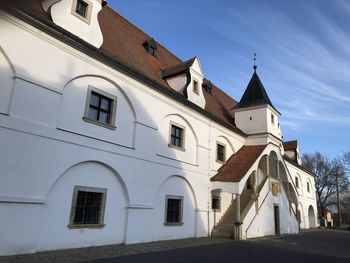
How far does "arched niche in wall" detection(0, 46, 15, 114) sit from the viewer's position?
955cm

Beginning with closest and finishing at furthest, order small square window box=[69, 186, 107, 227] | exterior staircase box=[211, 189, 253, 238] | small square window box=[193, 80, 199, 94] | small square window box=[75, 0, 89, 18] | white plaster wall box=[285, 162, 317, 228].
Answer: small square window box=[69, 186, 107, 227]
small square window box=[75, 0, 89, 18]
exterior staircase box=[211, 189, 253, 238]
small square window box=[193, 80, 199, 94]
white plaster wall box=[285, 162, 317, 228]

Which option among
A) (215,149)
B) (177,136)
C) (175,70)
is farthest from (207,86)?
(177,136)

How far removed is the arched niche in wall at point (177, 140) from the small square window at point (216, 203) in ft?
10.2

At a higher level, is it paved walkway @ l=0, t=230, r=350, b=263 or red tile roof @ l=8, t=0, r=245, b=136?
red tile roof @ l=8, t=0, r=245, b=136

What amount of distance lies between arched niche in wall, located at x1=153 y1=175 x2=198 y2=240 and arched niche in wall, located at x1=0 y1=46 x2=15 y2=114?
7749 mm

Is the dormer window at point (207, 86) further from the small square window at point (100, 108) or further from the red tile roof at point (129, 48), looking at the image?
the small square window at point (100, 108)

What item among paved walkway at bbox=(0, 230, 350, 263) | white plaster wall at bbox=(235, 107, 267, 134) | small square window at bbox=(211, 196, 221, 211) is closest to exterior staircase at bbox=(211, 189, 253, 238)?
small square window at bbox=(211, 196, 221, 211)

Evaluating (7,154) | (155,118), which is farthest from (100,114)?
(7,154)

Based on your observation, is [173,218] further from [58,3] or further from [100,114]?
[58,3]

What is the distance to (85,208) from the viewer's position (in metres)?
11.8

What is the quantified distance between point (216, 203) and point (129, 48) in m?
10.7

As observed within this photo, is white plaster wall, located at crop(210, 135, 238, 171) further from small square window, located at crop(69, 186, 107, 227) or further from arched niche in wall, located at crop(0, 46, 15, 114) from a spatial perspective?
arched niche in wall, located at crop(0, 46, 15, 114)

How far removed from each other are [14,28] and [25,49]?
0.69 m

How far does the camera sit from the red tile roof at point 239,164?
18812 mm
